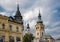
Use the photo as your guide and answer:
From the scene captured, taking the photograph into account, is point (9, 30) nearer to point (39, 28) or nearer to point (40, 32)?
point (39, 28)

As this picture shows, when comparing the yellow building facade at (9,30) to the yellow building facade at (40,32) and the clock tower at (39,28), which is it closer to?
the yellow building facade at (40,32)

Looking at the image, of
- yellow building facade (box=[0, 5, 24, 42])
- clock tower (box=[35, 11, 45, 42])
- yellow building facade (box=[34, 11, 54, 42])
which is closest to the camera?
yellow building facade (box=[0, 5, 24, 42])

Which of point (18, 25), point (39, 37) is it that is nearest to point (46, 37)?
point (39, 37)

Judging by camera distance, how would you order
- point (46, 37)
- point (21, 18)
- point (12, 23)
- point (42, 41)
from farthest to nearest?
point (46, 37) < point (42, 41) < point (21, 18) < point (12, 23)

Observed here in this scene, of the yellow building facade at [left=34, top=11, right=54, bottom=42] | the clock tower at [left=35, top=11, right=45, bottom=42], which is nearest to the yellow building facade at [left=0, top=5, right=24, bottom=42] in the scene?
the yellow building facade at [left=34, top=11, right=54, bottom=42]

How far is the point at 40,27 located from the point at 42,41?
52.7ft

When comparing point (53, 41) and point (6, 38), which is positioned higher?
point (53, 41)

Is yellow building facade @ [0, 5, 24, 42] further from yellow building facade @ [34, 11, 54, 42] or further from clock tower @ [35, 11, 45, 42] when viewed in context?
clock tower @ [35, 11, 45, 42]

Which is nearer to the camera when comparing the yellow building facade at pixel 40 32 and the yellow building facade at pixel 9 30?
the yellow building facade at pixel 9 30

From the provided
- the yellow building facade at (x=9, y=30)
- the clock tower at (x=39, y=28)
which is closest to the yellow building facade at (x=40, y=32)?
the clock tower at (x=39, y=28)

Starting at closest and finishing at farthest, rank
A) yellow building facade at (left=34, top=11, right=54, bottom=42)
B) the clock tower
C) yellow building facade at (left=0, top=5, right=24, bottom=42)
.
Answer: yellow building facade at (left=0, top=5, right=24, bottom=42)
yellow building facade at (left=34, top=11, right=54, bottom=42)
the clock tower

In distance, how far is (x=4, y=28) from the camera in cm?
4825

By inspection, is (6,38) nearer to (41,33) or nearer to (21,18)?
(21,18)

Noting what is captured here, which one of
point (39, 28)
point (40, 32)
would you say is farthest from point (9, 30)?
point (40, 32)
